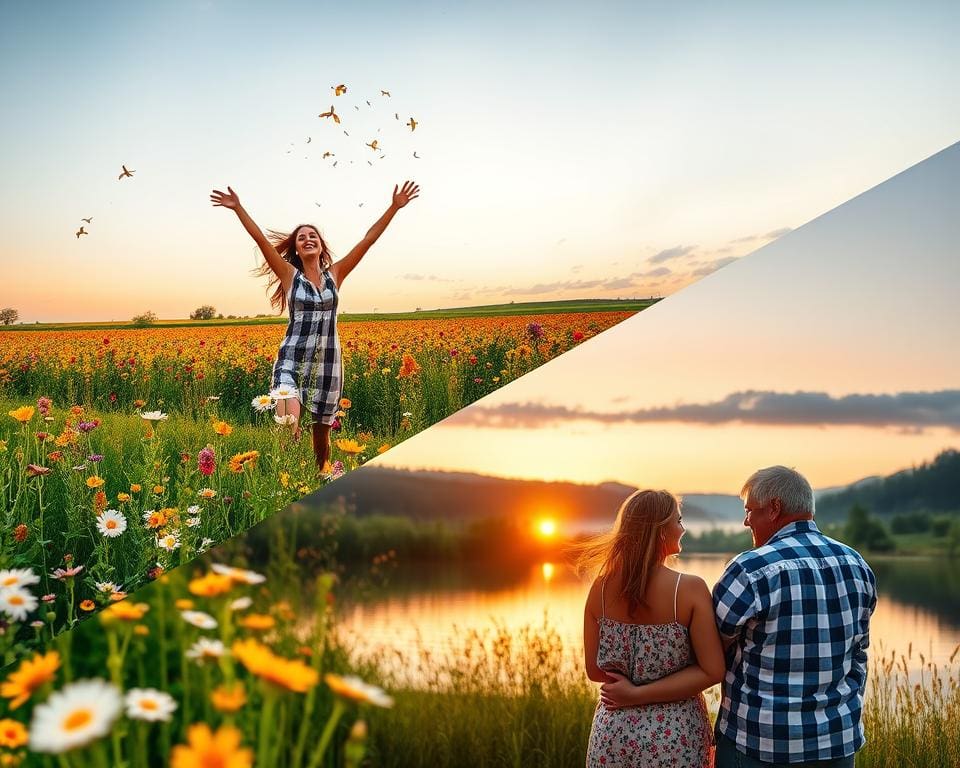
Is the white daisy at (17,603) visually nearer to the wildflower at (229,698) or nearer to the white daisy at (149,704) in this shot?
the white daisy at (149,704)

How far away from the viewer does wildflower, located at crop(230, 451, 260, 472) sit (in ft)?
16.1

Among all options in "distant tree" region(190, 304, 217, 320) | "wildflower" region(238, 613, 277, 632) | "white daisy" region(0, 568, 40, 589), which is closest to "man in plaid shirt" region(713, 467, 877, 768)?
"wildflower" region(238, 613, 277, 632)

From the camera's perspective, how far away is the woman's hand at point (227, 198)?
5.15 metres

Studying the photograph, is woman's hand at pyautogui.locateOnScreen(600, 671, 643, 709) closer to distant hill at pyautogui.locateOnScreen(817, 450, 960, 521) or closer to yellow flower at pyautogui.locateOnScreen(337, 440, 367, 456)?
yellow flower at pyautogui.locateOnScreen(337, 440, 367, 456)

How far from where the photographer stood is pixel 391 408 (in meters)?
5.55

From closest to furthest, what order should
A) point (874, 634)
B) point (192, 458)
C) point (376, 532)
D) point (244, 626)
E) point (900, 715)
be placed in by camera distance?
1. point (244, 626)
2. point (192, 458)
3. point (900, 715)
4. point (376, 532)
5. point (874, 634)

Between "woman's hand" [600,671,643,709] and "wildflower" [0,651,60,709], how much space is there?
257 cm

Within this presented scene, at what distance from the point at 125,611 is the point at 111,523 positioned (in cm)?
51

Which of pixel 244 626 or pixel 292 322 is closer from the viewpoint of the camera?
pixel 244 626

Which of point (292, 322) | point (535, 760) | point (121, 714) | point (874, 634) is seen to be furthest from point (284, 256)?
point (874, 634)

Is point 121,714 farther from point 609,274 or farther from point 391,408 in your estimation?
point 609,274

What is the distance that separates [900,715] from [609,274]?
328cm

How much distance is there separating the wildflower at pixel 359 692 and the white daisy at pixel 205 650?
2.26 ft

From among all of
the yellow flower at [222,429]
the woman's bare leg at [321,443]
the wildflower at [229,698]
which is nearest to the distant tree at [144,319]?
the yellow flower at [222,429]
